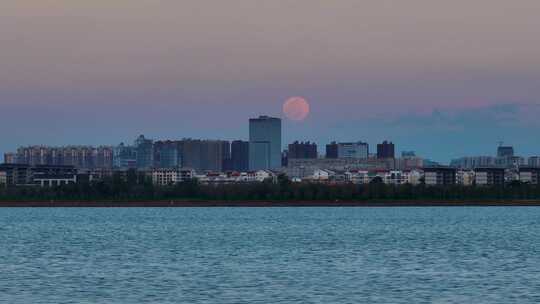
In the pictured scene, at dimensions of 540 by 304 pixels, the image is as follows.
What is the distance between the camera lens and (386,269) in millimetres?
48812

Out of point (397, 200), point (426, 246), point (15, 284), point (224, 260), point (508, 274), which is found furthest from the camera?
point (397, 200)

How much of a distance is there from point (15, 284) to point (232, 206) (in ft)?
508

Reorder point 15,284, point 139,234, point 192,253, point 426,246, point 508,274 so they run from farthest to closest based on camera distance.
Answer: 1. point 139,234
2. point 426,246
3. point 192,253
4. point 508,274
5. point 15,284

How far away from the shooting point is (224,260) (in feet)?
180

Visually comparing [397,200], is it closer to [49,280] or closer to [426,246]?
[426,246]

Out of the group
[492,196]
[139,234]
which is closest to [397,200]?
[492,196]

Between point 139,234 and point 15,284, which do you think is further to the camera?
point 139,234

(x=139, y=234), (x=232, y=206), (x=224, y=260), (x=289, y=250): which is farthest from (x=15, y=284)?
(x=232, y=206)

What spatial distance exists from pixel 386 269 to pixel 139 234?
37.2m

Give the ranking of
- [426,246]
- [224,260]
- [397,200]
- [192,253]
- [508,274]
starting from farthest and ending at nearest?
[397,200]
[426,246]
[192,253]
[224,260]
[508,274]

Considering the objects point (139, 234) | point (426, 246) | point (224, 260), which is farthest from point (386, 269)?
point (139, 234)

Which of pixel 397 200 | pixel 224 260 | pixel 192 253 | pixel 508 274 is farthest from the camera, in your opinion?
pixel 397 200

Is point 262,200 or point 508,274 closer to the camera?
point 508,274

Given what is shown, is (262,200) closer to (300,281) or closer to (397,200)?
(397,200)
